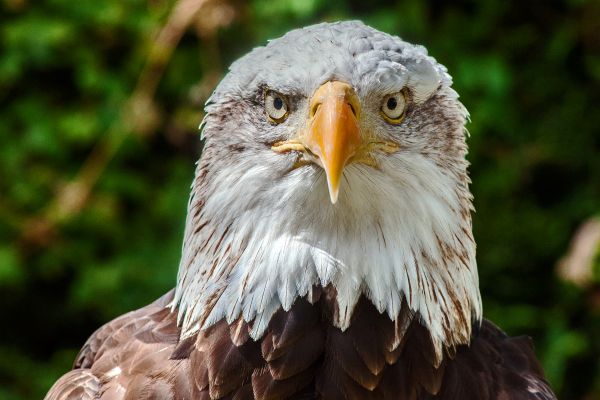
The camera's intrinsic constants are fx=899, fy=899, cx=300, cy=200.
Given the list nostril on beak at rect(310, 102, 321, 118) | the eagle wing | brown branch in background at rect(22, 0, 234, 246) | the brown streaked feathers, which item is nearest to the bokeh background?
brown branch in background at rect(22, 0, 234, 246)

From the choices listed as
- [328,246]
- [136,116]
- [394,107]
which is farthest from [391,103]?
[136,116]

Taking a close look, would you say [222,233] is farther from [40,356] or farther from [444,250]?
[40,356]

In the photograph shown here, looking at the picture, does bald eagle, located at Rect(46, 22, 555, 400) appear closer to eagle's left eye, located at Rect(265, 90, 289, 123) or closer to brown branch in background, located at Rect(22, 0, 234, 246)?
eagle's left eye, located at Rect(265, 90, 289, 123)

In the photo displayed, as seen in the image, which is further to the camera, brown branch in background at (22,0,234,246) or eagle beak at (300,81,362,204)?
brown branch in background at (22,0,234,246)

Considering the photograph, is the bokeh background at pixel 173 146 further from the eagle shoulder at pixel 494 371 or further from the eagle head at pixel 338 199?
the eagle head at pixel 338 199

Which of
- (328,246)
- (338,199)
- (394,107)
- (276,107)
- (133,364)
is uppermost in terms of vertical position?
(394,107)

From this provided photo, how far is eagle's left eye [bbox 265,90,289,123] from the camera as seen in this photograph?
7.27 feet

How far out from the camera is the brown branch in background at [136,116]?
15.9ft

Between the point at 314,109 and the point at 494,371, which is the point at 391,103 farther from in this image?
the point at 494,371

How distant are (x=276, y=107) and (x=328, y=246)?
371 mm

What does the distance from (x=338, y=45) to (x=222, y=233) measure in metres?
0.54

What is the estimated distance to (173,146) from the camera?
5.27 metres

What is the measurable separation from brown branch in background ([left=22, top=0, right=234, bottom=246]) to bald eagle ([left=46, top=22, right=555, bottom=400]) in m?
2.66

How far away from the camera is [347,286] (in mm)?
2152
